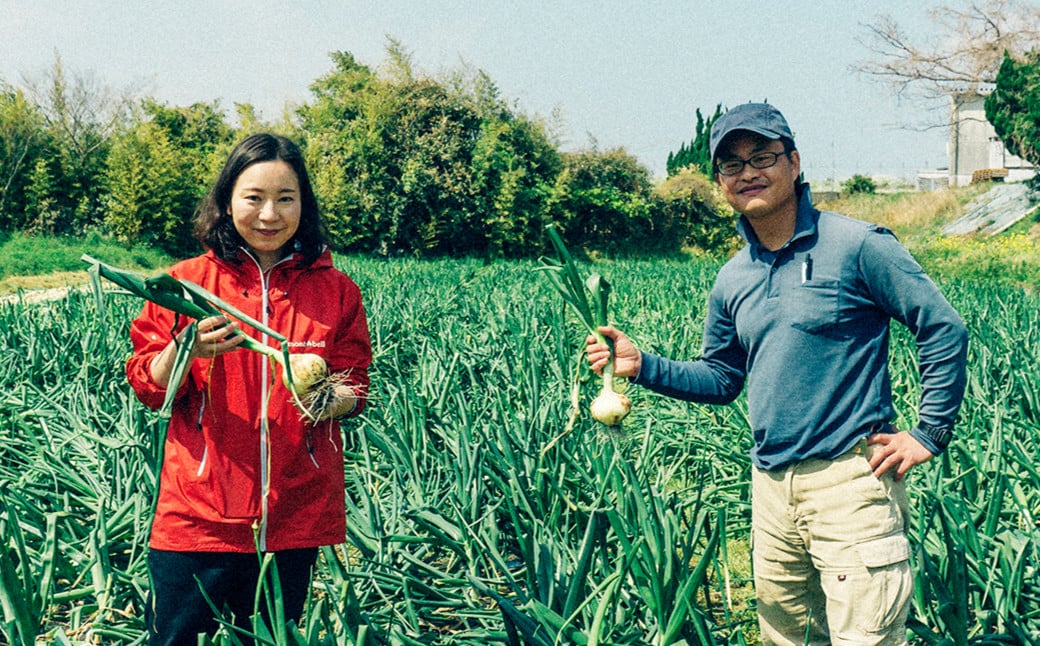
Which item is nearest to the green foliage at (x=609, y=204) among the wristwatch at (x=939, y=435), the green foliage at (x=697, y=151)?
the green foliage at (x=697, y=151)

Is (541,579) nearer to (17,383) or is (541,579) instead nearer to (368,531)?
(368,531)

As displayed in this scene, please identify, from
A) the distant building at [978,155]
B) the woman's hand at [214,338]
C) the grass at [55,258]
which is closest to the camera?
the woman's hand at [214,338]

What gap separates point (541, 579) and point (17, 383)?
3.00 meters

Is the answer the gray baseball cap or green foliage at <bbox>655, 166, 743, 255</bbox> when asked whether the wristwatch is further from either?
green foliage at <bbox>655, 166, 743, 255</bbox>

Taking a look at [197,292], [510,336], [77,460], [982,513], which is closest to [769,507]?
[982,513]

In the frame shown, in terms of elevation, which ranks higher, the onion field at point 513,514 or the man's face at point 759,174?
the man's face at point 759,174

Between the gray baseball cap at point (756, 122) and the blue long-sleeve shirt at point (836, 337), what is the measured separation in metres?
0.16

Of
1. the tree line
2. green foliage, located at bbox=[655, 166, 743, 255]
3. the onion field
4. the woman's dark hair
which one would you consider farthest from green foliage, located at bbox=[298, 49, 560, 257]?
the woman's dark hair

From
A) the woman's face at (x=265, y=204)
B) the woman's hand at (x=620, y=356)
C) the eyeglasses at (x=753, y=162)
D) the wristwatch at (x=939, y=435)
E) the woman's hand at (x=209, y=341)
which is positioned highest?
the eyeglasses at (x=753, y=162)

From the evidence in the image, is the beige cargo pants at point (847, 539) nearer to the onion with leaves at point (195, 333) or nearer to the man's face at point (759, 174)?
the man's face at point (759, 174)

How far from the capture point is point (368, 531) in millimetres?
2143

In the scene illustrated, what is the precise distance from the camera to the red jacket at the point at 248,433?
1.52 m

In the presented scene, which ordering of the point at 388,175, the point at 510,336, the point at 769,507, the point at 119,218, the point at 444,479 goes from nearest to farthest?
the point at 769,507 < the point at 444,479 < the point at 510,336 < the point at 119,218 < the point at 388,175

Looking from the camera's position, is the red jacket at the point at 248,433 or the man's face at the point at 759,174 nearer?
the red jacket at the point at 248,433
